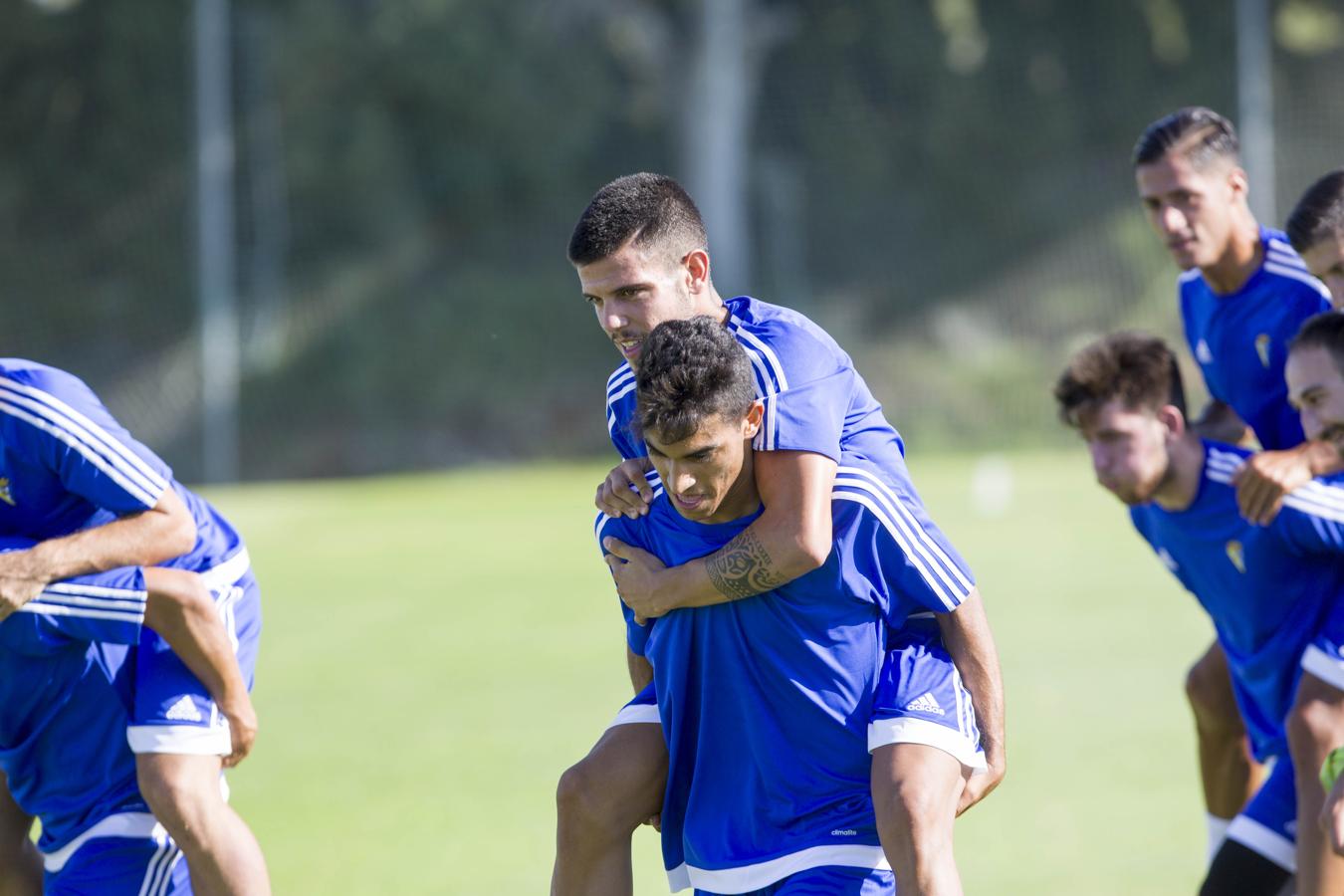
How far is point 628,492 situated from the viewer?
12.9 feet

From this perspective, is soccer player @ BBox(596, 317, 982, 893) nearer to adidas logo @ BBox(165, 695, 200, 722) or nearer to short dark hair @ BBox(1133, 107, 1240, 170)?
adidas logo @ BBox(165, 695, 200, 722)

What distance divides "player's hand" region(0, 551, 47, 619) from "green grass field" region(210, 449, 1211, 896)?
223cm

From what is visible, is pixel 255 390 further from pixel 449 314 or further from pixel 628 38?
pixel 628 38

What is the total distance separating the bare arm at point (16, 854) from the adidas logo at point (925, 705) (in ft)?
8.24

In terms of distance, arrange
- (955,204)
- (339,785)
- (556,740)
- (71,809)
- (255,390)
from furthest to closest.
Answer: (955,204), (255,390), (556,740), (339,785), (71,809)

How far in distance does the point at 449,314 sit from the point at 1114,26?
11428 mm

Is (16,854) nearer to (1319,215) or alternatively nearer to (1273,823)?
(1273,823)

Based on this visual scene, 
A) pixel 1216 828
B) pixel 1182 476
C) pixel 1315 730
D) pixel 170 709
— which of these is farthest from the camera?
pixel 1216 828

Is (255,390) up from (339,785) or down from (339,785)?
up

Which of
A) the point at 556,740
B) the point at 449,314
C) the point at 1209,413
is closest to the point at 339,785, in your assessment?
the point at 556,740

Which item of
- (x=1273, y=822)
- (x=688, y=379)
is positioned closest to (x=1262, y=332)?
(x=1273, y=822)

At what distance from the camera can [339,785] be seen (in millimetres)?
7543

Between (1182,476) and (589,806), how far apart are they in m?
A: 2.15

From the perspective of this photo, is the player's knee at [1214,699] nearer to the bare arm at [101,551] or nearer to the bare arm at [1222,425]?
the bare arm at [1222,425]
